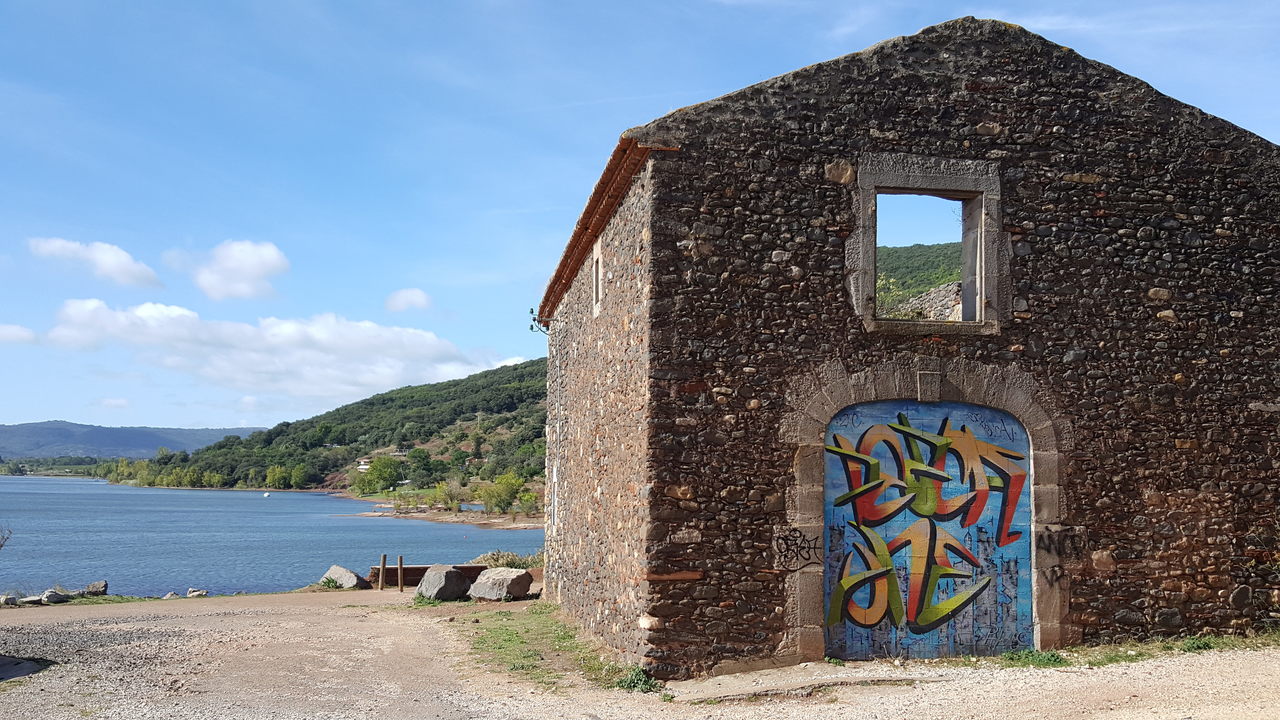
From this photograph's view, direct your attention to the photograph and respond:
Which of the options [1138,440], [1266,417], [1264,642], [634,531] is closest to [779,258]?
[634,531]

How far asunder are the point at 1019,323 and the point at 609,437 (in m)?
4.33

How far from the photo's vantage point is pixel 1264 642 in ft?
31.8

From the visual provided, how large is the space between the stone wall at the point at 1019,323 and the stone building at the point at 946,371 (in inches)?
0.9

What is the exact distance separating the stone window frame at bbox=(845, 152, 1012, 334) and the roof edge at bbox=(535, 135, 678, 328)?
1.94 meters

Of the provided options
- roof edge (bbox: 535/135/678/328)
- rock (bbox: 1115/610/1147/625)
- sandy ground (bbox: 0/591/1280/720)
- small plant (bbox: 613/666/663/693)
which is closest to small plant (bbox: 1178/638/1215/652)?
sandy ground (bbox: 0/591/1280/720)

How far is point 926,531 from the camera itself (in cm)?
943

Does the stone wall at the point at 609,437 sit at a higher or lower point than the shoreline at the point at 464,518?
higher

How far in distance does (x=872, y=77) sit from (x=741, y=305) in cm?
263

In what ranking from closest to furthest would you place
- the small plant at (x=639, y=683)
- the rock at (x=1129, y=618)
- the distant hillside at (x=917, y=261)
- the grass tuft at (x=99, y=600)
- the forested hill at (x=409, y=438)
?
the small plant at (x=639, y=683)
the rock at (x=1129, y=618)
the grass tuft at (x=99, y=600)
the distant hillside at (x=917, y=261)
the forested hill at (x=409, y=438)

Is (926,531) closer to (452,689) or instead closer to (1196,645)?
(1196,645)

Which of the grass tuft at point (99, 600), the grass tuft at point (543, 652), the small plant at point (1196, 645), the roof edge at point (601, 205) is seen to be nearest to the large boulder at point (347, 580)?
the grass tuft at point (99, 600)

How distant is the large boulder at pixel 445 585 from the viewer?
17391 mm

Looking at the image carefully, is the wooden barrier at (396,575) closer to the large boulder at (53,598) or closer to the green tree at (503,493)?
the large boulder at (53,598)

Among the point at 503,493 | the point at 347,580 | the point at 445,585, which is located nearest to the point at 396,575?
the point at 347,580
